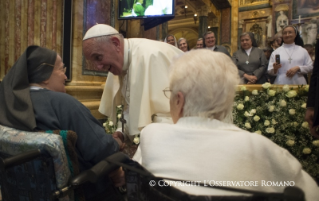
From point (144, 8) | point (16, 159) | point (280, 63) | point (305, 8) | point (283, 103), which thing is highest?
point (305, 8)

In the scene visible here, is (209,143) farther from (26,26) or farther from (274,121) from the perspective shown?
(26,26)

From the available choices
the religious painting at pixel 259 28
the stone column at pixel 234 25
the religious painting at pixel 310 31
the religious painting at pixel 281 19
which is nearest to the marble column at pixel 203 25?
the stone column at pixel 234 25

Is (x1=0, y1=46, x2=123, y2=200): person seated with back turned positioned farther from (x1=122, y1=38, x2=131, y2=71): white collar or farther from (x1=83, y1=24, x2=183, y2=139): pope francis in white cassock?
(x1=122, y1=38, x2=131, y2=71): white collar

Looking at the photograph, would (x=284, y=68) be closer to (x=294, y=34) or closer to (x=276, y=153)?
(x=294, y=34)

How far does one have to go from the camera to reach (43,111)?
1332 millimetres

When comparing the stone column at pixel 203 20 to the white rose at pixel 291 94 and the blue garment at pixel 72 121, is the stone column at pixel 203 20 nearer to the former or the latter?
the white rose at pixel 291 94

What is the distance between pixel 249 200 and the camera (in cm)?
69

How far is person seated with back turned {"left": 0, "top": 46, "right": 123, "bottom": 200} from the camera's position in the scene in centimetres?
131

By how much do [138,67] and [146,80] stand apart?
0.50 ft

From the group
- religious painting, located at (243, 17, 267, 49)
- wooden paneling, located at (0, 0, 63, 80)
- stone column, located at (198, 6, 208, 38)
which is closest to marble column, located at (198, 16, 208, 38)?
stone column, located at (198, 6, 208, 38)

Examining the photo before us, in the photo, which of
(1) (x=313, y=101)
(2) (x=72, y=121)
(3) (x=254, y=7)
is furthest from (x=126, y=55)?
(3) (x=254, y=7)

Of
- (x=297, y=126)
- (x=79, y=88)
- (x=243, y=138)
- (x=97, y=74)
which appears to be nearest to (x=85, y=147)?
(x=243, y=138)

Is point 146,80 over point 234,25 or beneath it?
beneath

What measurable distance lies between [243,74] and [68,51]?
295 centimetres
